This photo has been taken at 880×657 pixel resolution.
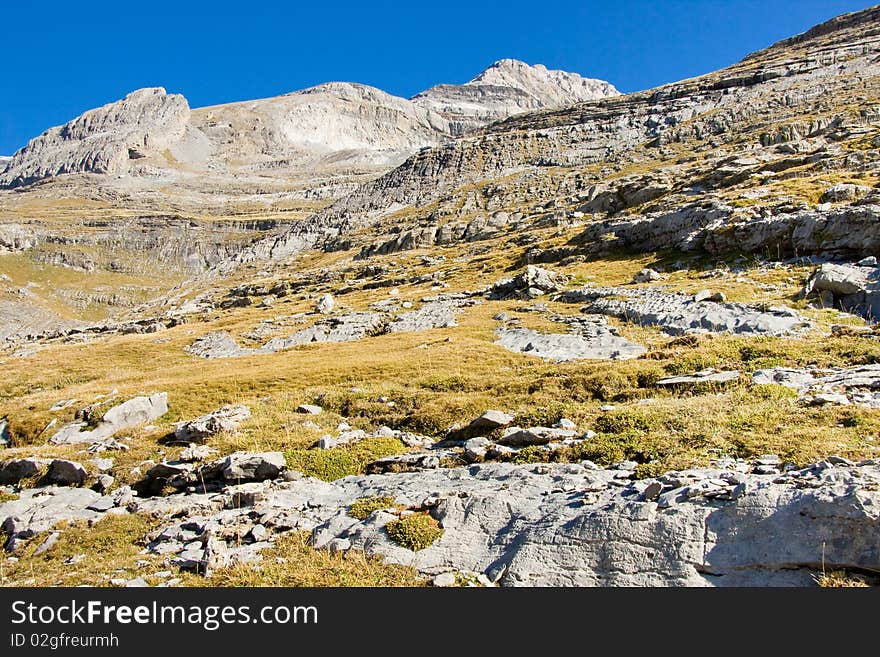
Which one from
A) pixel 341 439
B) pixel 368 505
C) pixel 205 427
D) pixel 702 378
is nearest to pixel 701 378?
pixel 702 378

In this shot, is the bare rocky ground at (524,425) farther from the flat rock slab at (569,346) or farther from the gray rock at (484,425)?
the flat rock slab at (569,346)

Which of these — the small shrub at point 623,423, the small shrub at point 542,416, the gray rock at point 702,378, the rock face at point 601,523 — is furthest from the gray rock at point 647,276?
the rock face at point 601,523

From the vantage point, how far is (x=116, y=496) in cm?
1491

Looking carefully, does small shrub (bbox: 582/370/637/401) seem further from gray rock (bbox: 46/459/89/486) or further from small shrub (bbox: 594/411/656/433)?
gray rock (bbox: 46/459/89/486)

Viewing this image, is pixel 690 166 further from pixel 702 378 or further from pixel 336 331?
pixel 702 378

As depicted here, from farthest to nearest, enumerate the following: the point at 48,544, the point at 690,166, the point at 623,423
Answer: the point at 690,166
the point at 623,423
the point at 48,544

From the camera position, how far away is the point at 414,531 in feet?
33.8

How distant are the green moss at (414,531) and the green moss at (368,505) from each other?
1214mm

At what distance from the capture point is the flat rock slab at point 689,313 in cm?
2673

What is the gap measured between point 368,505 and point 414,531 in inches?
86.1

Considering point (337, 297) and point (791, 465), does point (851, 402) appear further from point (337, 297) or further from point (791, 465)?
point (337, 297)

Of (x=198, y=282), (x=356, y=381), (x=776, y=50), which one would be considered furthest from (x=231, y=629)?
(x=776, y=50)

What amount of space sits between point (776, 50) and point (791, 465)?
24347 centimetres

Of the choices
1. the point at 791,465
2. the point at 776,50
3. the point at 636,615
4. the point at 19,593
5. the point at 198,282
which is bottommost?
the point at 19,593
